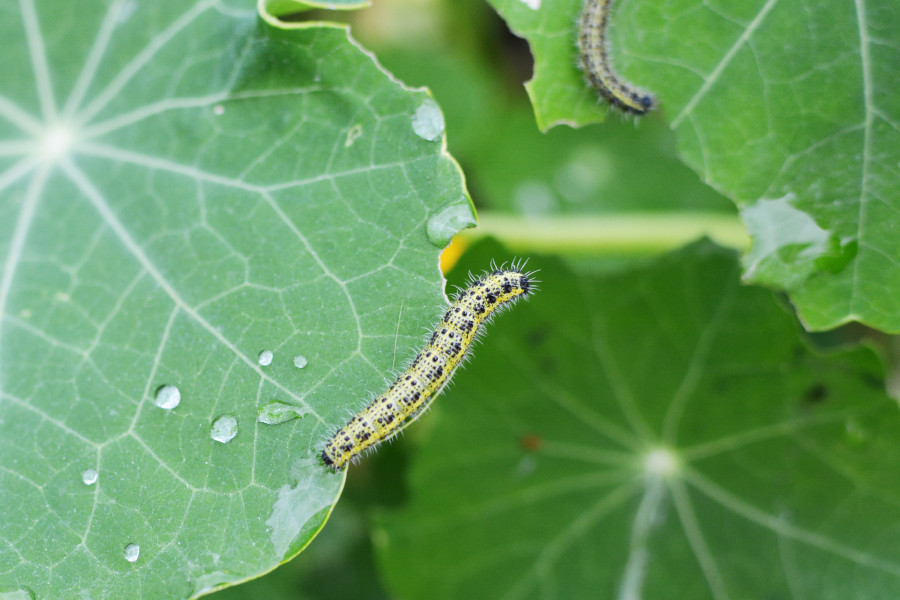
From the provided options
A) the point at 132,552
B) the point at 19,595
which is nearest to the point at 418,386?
the point at 132,552

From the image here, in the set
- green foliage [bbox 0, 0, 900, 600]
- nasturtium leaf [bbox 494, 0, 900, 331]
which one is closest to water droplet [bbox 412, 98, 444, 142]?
green foliage [bbox 0, 0, 900, 600]

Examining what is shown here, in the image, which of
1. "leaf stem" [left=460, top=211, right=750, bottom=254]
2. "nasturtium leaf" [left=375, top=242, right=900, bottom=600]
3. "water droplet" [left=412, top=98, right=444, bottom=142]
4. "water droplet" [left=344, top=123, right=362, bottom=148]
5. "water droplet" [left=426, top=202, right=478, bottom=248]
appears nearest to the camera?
"water droplet" [left=426, top=202, right=478, bottom=248]

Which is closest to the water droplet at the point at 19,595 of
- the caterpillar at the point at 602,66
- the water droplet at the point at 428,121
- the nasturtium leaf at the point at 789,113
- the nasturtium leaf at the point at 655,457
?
the nasturtium leaf at the point at 655,457

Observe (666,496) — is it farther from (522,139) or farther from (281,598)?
(522,139)

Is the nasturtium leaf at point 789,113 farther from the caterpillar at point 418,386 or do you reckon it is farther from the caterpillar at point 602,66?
the caterpillar at point 418,386

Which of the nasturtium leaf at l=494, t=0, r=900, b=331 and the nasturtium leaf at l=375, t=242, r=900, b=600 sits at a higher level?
the nasturtium leaf at l=494, t=0, r=900, b=331

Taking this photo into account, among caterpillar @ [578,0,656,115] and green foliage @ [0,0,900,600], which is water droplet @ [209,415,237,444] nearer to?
green foliage @ [0,0,900,600]
